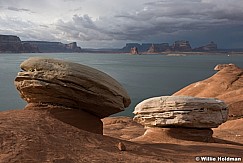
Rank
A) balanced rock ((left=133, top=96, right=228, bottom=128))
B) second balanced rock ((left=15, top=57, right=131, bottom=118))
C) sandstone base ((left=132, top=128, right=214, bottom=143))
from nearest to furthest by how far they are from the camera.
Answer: second balanced rock ((left=15, top=57, right=131, bottom=118)), balanced rock ((left=133, top=96, right=228, bottom=128)), sandstone base ((left=132, top=128, right=214, bottom=143))

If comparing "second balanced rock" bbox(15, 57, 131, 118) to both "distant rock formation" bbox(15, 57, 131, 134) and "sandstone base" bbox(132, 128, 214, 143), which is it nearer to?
"distant rock formation" bbox(15, 57, 131, 134)

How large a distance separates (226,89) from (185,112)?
28.7m

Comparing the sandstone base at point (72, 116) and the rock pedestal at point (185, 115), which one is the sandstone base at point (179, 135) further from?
the sandstone base at point (72, 116)

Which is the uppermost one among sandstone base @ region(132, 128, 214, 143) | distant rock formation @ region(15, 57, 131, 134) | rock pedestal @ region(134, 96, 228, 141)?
distant rock formation @ region(15, 57, 131, 134)

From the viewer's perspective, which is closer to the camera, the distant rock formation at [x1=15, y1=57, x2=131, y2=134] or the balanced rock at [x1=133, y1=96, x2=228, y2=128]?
the distant rock formation at [x1=15, y1=57, x2=131, y2=134]

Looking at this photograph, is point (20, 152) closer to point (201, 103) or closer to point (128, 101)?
point (128, 101)

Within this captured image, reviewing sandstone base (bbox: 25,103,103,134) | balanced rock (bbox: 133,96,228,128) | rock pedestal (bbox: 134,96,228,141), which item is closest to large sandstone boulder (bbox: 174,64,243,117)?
rock pedestal (bbox: 134,96,228,141)

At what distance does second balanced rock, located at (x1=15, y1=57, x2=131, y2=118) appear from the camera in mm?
15641

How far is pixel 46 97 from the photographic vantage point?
16.1m

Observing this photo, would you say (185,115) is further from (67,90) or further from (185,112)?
(67,90)

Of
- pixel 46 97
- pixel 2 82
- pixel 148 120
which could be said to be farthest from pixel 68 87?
pixel 2 82

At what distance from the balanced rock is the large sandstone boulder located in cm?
1846

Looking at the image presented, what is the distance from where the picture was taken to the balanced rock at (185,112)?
20.0 m

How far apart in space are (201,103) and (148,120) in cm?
386
